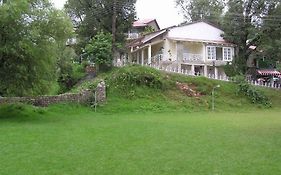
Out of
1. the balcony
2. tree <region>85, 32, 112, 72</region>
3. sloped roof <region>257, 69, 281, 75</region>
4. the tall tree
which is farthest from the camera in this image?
sloped roof <region>257, 69, 281, 75</region>

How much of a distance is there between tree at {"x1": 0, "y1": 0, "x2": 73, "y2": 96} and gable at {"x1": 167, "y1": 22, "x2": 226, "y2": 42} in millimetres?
21185

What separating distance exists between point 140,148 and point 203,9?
44713 mm

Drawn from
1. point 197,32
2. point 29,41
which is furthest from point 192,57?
point 29,41

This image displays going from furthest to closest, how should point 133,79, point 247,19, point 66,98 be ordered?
point 247,19, point 133,79, point 66,98

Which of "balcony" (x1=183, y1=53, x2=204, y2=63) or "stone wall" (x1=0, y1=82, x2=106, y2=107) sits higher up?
"balcony" (x1=183, y1=53, x2=204, y2=63)

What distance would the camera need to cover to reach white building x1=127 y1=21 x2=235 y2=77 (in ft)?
146

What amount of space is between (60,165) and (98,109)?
18518 millimetres

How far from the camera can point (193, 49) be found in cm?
4641

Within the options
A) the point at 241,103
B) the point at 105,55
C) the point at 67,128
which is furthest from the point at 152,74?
the point at 67,128

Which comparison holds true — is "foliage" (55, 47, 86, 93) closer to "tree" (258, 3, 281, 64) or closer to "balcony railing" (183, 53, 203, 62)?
"balcony railing" (183, 53, 203, 62)

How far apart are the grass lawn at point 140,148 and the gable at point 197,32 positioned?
23719 millimetres

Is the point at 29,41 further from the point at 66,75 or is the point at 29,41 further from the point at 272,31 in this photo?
the point at 272,31

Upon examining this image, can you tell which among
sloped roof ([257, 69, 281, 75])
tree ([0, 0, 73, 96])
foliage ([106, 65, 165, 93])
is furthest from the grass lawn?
sloped roof ([257, 69, 281, 75])

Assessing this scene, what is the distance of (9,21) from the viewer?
2270 centimetres
